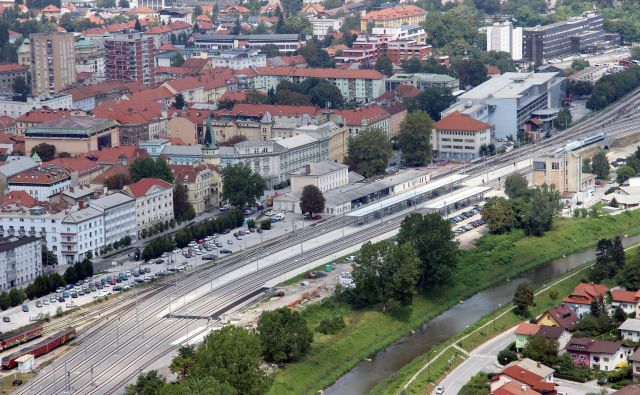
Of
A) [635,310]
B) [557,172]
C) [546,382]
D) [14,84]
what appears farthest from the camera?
[14,84]

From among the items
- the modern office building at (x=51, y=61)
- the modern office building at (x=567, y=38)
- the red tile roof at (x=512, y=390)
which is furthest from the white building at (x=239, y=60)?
the red tile roof at (x=512, y=390)

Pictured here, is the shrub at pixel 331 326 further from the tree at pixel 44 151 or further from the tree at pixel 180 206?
the tree at pixel 44 151

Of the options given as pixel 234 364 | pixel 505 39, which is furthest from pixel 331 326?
pixel 505 39

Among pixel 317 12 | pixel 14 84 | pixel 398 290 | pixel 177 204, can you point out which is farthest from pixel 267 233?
pixel 317 12

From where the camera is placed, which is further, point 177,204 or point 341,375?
point 177,204

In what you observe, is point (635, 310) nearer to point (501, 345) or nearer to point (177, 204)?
point (501, 345)
